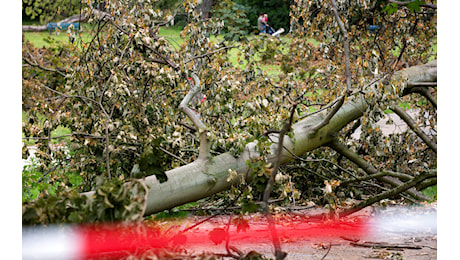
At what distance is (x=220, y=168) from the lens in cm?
337

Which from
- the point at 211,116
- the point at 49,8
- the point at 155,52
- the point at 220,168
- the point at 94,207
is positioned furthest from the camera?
the point at 49,8

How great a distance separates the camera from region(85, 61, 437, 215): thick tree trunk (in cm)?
305

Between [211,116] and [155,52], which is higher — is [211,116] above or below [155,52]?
below

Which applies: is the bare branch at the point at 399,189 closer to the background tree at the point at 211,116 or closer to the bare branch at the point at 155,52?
the background tree at the point at 211,116

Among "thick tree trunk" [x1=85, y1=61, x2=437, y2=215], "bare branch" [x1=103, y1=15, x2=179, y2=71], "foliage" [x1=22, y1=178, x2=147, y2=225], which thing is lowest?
"foliage" [x1=22, y1=178, x2=147, y2=225]

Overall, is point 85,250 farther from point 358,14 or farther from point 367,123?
point 358,14

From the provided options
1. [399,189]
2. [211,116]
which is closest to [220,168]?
[211,116]

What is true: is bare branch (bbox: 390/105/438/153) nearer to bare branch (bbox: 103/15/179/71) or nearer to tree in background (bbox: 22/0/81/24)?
bare branch (bbox: 103/15/179/71)

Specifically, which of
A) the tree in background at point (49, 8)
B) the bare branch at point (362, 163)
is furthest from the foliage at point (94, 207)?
the tree in background at point (49, 8)

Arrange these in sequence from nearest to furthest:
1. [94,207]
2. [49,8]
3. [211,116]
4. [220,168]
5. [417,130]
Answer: [94,207]
[220,168]
[417,130]
[211,116]
[49,8]

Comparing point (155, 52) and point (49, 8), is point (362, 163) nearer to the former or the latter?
point (155, 52)

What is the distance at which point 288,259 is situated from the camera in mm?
3326

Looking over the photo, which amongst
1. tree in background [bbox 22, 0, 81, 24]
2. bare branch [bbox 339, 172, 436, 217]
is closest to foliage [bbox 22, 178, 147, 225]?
bare branch [bbox 339, 172, 436, 217]
